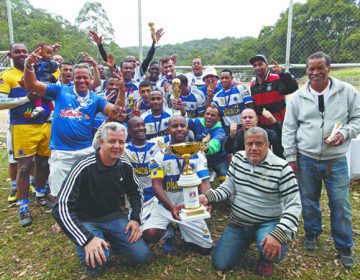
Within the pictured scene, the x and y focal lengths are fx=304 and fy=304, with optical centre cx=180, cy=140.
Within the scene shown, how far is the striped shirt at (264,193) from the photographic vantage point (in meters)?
3.08

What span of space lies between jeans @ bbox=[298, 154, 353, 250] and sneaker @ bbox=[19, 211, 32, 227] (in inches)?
155

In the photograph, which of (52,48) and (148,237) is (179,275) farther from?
(52,48)

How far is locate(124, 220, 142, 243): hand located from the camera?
3.54 m

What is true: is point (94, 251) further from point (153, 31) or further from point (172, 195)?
point (153, 31)

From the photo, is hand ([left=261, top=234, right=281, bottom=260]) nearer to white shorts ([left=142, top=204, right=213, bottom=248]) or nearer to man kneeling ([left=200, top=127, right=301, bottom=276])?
man kneeling ([left=200, top=127, right=301, bottom=276])

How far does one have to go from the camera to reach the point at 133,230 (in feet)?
11.7

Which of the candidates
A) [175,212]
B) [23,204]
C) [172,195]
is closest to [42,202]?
[23,204]

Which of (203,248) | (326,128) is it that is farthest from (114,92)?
(326,128)

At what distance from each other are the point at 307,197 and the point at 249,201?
2.81 ft

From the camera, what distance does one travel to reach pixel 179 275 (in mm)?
3443

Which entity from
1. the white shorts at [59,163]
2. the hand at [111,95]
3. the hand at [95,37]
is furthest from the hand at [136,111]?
the hand at [95,37]

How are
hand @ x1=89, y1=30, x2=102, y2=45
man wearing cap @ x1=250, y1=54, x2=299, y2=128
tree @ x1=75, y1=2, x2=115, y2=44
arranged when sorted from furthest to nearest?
tree @ x1=75, y1=2, x2=115, y2=44
hand @ x1=89, y1=30, x2=102, y2=45
man wearing cap @ x1=250, y1=54, x2=299, y2=128

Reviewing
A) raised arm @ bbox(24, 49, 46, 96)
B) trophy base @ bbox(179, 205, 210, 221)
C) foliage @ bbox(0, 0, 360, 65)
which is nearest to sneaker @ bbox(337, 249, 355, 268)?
trophy base @ bbox(179, 205, 210, 221)

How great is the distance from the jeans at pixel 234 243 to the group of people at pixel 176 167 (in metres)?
0.01
